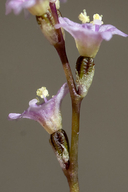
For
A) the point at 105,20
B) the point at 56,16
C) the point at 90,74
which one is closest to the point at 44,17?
the point at 56,16

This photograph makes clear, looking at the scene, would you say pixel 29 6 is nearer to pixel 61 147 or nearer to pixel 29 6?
pixel 29 6

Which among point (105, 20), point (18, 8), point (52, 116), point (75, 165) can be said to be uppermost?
point (105, 20)

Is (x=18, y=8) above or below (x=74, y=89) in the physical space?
above

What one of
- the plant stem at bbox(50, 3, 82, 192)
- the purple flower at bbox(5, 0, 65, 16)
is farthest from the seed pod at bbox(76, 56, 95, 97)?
the purple flower at bbox(5, 0, 65, 16)

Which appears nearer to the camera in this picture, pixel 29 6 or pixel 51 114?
pixel 29 6

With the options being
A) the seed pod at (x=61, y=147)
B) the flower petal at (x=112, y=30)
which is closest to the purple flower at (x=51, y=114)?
the seed pod at (x=61, y=147)

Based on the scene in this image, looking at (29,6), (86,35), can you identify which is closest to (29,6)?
(29,6)

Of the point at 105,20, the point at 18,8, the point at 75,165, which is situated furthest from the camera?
the point at 105,20

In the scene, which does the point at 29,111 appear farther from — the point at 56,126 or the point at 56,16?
the point at 56,16
